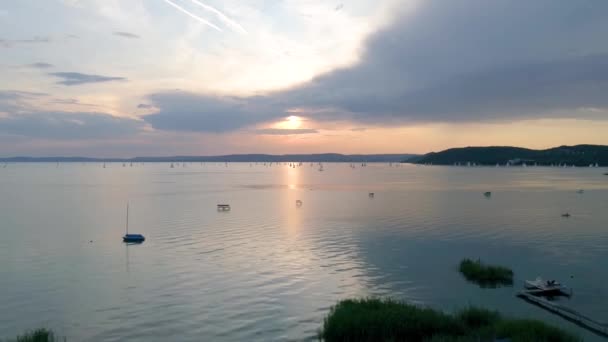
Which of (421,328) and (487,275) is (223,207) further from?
(421,328)

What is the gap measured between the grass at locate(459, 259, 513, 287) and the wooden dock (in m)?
3.49

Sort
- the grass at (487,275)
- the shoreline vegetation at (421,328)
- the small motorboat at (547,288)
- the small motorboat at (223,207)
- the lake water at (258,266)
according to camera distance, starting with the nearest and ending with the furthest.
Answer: the shoreline vegetation at (421,328), the lake water at (258,266), the small motorboat at (547,288), the grass at (487,275), the small motorboat at (223,207)

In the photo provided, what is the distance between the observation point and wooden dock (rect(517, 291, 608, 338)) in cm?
2434

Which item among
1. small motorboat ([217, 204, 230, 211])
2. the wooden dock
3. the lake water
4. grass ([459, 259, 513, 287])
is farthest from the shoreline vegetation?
small motorboat ([217, 204, 230, 211])

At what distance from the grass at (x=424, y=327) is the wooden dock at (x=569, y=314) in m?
4.69

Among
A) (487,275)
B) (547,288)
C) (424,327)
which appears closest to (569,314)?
(547,288)

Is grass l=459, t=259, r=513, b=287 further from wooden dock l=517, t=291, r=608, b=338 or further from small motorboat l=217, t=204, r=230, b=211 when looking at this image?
small motorboat l=217, t=204, r=230, b=211

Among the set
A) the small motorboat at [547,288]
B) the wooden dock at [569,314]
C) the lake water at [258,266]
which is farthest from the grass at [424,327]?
the small motorboat at [547,288]

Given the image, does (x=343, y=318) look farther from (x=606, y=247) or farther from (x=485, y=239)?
(x=606, y=247)

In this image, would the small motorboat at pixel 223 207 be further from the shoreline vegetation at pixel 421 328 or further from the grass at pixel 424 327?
the grass at pixel 424 327

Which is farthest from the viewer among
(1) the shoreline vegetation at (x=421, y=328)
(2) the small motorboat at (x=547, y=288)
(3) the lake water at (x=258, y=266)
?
(2) the small motorboat at (x=547, y=288)

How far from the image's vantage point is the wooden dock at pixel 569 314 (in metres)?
24.3

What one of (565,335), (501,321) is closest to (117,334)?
(501,321)

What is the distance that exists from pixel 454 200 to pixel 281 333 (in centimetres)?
8449
